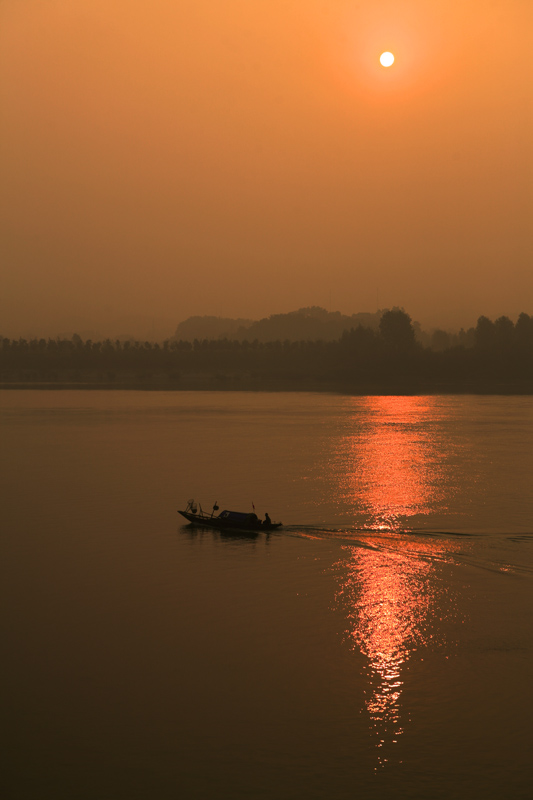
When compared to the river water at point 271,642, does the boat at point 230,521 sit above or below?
above

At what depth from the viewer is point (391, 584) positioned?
85.6ft

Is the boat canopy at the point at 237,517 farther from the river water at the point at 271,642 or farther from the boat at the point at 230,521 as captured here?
the river water at the point at 271,642

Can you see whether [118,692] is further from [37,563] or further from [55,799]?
[37,563]

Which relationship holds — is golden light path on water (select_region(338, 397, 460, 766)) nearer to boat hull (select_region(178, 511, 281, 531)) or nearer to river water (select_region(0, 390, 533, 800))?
river water (select_region(0, 390, 533, 800))

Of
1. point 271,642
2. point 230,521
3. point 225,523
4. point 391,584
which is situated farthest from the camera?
point 225,523

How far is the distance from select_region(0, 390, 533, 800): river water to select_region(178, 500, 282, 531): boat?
78cm

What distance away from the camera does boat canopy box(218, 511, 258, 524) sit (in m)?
33.8

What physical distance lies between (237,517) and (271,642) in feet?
46.6

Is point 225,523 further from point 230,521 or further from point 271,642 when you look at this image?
point 271,642

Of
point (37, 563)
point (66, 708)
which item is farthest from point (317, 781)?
point (37, 563)

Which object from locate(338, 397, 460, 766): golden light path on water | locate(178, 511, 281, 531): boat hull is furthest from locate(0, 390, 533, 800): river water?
locate(178, 511, 281, 531): boat hull

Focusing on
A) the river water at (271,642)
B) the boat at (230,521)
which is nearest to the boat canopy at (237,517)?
the boat at (230,521)

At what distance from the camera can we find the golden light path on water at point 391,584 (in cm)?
1783

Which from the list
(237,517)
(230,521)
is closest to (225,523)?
(230,521)
